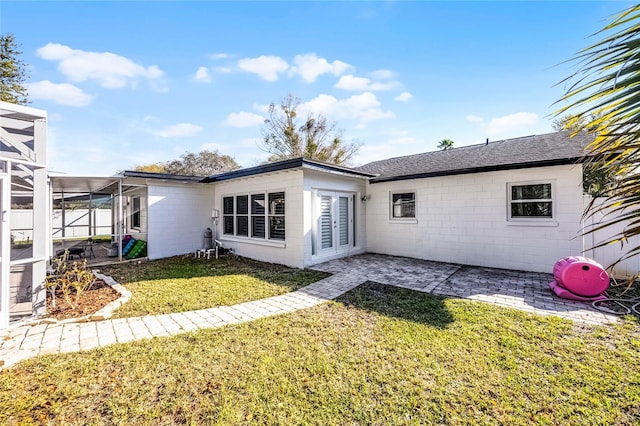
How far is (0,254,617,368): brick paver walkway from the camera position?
13.0 feet

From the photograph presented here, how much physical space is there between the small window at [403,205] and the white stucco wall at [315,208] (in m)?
1.25

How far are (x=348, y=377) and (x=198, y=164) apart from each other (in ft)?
95.4

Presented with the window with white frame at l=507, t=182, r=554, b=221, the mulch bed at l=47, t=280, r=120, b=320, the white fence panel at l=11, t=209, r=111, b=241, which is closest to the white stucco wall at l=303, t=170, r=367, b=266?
the mulch bed at l=47, t=280, r=120, b=320

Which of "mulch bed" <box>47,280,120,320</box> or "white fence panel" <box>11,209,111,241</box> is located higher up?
"white fence panel" <box>11,209,111,241</box>

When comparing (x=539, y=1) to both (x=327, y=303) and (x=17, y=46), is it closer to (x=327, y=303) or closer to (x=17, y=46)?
(x=327, y=303)

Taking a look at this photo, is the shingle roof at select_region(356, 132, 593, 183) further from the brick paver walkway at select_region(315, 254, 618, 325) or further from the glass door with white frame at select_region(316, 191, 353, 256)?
the brick paver walkway at select_region(315, 254, 618, 325)

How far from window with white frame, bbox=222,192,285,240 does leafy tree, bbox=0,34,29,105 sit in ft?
55.6

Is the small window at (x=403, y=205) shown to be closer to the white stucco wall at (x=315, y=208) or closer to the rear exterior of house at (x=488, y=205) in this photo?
the rear exterior of house at (x=488, y=205)

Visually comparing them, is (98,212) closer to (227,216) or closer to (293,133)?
(227,216)

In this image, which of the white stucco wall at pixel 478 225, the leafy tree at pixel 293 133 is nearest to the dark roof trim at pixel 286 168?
the white stucco wall at pixel 478 225

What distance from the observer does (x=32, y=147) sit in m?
5.08

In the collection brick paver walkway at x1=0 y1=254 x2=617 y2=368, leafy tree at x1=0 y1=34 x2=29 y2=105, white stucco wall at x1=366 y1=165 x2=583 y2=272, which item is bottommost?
brick paver walkway at x1=0 y1=254 x2=617 y2=368

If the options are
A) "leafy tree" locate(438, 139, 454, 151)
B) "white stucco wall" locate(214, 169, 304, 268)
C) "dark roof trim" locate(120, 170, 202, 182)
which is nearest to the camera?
"white stucco wall" locate(214, 169, 304, 268)

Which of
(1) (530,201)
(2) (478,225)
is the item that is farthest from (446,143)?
(1) (530,201)
